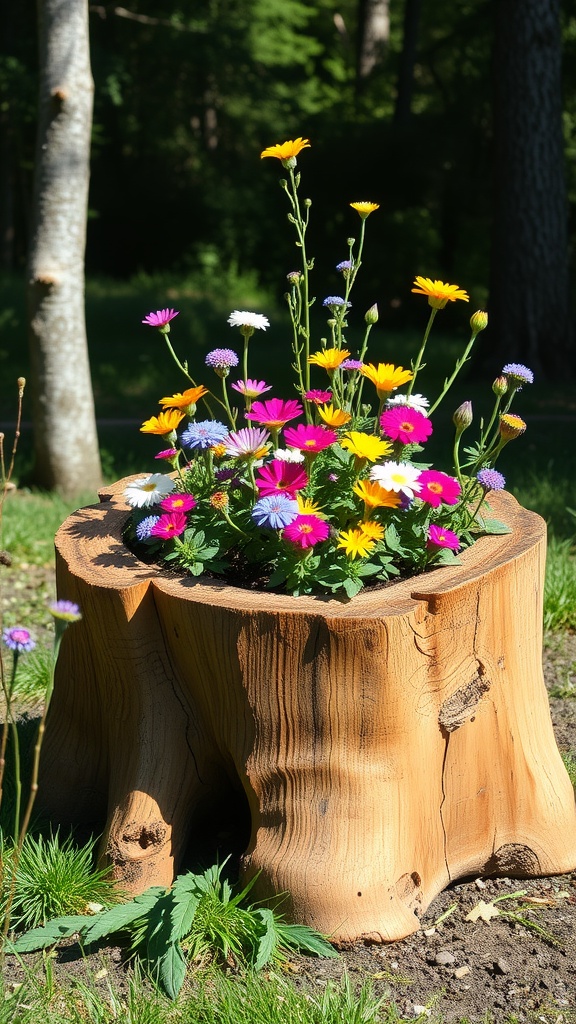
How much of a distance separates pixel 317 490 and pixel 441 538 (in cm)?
35

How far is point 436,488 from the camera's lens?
2.36 metres

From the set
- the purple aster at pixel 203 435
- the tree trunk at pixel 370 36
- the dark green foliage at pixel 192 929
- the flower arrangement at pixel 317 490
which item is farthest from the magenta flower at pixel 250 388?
the tree trunk at pixel 370 36

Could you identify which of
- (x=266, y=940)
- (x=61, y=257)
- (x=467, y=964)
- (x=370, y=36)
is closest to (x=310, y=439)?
(x=266, y=940)

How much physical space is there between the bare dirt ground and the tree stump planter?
59 millimetres

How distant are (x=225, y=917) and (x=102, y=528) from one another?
3.44 feet

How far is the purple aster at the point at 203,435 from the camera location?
2.46 metres

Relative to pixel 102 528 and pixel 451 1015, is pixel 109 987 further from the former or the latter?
pixel 102 528

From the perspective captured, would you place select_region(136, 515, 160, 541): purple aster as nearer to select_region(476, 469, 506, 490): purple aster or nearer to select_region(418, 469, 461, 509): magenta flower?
select_region(418, 469, 461, 509): magenta flower

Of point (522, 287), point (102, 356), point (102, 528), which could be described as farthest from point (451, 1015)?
point (102, 356)

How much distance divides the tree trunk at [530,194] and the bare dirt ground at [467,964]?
7.49 metres

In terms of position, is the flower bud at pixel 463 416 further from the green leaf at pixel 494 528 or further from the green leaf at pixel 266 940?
the green leaf at pixel 266 940

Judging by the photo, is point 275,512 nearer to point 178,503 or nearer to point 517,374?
point 178,503

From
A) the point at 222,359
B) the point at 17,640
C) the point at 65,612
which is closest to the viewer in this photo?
the point at 65,612

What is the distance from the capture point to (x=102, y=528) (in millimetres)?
2824
